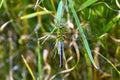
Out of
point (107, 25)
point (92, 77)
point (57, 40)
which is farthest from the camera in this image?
point (92, 77)

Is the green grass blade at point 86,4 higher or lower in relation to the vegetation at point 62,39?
higher

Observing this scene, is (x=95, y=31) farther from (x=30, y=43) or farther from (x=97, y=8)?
(x=30, y=43)

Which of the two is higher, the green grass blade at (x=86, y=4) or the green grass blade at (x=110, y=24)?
the green grass blade at (x=86, y=4)

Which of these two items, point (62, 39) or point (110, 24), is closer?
point (62, 39)

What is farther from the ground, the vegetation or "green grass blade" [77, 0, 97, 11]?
"green grass blade" [77, 0, 97, 11]

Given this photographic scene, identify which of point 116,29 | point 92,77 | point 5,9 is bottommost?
point 92,77

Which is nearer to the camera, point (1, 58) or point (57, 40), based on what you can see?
point (57, 40)

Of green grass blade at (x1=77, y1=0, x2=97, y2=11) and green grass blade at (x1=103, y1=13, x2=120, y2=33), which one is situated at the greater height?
green grass blade at (x1=77, y1=0, x2=97, y2=11)

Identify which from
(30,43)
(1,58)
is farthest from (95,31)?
(1,58)
